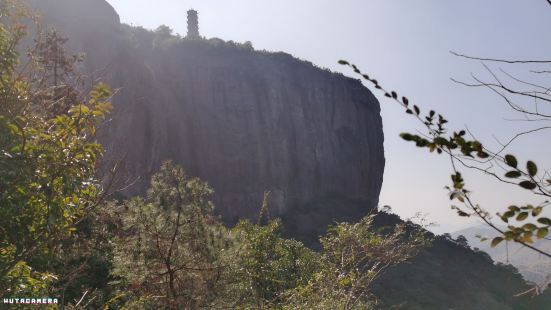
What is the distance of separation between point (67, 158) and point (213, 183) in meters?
54.7

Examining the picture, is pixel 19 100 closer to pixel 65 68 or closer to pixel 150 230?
pixel 150 230

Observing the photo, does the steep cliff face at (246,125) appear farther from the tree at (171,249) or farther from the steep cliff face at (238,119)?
the tree at (171,249)

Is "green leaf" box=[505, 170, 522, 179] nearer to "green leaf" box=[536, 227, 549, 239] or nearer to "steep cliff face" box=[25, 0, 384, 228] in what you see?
"green leaf" box=[536, 227, 549, 239]

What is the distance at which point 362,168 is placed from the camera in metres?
79.2

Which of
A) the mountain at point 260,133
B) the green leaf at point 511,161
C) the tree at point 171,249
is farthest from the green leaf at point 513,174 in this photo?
the mountain at point 260,133

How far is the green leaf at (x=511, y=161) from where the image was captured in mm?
2160

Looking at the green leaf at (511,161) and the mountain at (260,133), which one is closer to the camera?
the green leaf at (511,161)

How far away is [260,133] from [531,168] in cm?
6360

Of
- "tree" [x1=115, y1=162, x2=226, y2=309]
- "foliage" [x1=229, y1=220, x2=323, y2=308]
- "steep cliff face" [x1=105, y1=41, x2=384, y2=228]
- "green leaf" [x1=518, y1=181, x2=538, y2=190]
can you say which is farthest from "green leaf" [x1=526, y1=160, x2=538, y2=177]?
"steep cliff face" [x1=105, y1=41, x2=384, y2=228]

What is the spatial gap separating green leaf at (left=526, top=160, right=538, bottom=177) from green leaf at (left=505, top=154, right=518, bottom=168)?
51mm

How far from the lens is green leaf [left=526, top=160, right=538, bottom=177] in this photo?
83.3 inches

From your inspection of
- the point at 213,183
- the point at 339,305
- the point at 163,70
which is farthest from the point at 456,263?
the point at 339,305

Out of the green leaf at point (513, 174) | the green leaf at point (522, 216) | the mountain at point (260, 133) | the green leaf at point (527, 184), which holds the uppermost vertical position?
the mountain at point (260, 133)

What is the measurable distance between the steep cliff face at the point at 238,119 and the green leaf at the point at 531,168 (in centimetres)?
4458
